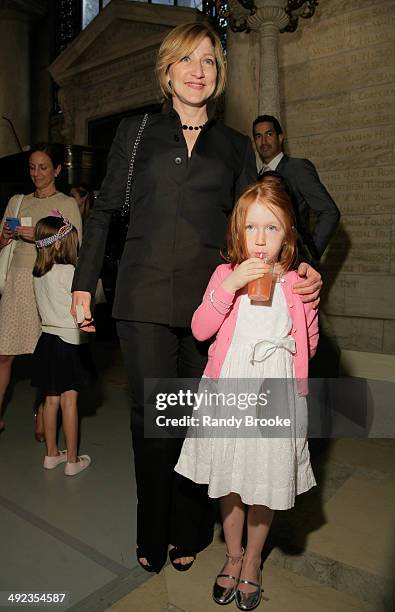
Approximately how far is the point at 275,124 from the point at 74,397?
221 cm

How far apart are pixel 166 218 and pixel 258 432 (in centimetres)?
80

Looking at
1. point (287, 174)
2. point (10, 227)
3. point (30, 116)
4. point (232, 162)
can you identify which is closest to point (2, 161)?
point (30, 116)

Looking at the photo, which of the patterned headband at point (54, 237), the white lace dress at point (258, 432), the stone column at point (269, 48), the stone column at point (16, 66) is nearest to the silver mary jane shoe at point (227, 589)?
the white lace dress at point (258, 432)

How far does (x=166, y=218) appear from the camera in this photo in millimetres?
1783

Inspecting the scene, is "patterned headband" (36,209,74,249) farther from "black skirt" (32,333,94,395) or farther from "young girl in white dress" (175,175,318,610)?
"young girl in white dress" (175,175,318,610)

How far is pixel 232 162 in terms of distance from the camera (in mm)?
1865

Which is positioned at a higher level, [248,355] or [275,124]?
[275,124]

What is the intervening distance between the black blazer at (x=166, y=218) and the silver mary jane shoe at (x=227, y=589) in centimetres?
86

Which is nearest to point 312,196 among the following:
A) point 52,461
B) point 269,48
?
point 52,461

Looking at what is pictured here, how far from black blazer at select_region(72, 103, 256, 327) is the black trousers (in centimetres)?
9

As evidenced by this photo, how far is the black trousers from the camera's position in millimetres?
1831

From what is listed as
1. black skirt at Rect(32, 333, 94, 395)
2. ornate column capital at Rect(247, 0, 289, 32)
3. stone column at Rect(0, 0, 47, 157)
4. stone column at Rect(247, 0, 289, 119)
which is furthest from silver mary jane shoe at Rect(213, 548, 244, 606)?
stone column at Rect(0, 0, 47, 157)

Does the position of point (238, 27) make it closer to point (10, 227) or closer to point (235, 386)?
point (10, 227)

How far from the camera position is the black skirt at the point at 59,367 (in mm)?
2758
